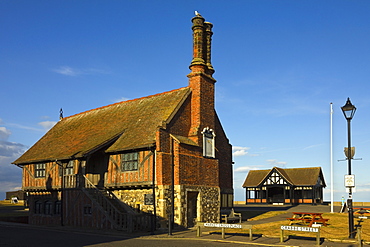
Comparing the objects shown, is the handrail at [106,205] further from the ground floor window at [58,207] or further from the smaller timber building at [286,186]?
the smaller timber building at [286,186]

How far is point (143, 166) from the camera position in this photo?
74.4 ft

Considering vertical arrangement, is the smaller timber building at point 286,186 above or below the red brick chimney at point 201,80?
below

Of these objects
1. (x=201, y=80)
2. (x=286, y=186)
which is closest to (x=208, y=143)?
(x=201, y=80)

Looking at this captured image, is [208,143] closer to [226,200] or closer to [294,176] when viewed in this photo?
[226,200]

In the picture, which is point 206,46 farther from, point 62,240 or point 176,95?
point 62,240

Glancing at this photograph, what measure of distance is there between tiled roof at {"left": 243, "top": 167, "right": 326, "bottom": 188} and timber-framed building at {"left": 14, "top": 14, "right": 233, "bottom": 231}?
87.4 feet

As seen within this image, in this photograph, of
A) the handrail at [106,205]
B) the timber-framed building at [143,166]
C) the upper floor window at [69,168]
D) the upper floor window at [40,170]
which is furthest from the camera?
the upper floor window at [40,170]

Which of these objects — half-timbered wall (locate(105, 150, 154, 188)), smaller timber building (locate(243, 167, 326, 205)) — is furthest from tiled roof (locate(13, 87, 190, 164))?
smaller timber building (locate(243, 167, 326, 205))

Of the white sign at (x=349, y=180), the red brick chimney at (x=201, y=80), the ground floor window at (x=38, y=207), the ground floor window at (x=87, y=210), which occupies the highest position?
the red brick chimney at (x=201, y=80)

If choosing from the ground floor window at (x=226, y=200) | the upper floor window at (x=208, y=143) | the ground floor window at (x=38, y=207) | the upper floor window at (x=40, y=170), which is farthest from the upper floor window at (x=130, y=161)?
the ground floor window at (x=38, y=207)

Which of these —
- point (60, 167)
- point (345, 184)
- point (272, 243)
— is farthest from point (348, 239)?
point (60, 167)

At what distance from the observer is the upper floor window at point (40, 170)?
2870cm

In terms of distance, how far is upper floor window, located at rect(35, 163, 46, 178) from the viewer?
2870cm

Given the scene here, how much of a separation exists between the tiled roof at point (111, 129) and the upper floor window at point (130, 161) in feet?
2.05
